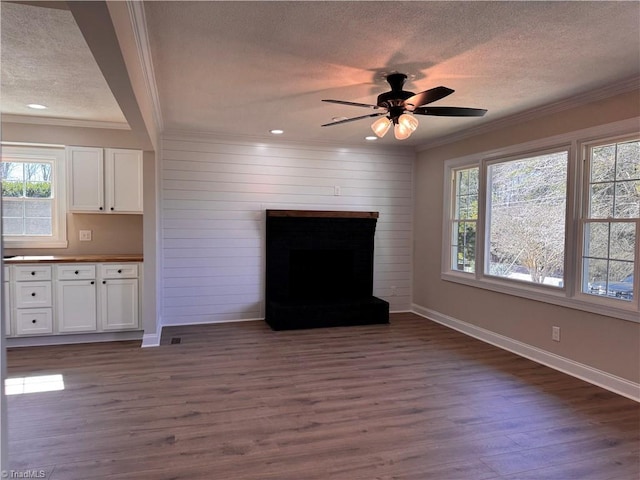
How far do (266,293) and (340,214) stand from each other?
150 centimetres

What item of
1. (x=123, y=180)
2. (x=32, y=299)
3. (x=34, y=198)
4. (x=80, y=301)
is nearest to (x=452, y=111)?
(x=123, y=180)

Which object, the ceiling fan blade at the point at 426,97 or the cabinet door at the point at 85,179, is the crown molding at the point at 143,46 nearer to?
the cabinet door at the point at 85,179

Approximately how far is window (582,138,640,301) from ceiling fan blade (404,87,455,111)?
5.92 feet

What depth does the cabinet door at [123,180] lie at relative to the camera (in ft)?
15.2

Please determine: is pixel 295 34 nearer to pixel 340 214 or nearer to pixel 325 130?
pixel 325 130

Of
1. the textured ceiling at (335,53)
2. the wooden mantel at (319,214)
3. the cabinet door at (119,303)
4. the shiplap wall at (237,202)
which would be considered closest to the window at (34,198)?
the textured ceiling at (335,53)

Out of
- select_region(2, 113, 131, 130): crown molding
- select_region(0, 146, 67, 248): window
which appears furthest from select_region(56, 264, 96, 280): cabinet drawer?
select_region(2, 113, 131, 130): crown molding

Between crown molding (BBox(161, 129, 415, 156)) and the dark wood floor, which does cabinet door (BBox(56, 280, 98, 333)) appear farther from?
crown molding (BBox(161, 129, 415, 156))

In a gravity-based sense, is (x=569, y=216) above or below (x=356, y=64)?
below

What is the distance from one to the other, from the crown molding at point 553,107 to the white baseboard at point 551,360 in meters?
2.32

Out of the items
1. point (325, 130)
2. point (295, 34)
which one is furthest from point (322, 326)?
point (295, 34)

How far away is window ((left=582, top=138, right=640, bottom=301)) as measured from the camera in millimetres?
3275

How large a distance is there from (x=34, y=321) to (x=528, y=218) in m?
5.35

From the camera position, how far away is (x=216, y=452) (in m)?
2.40
